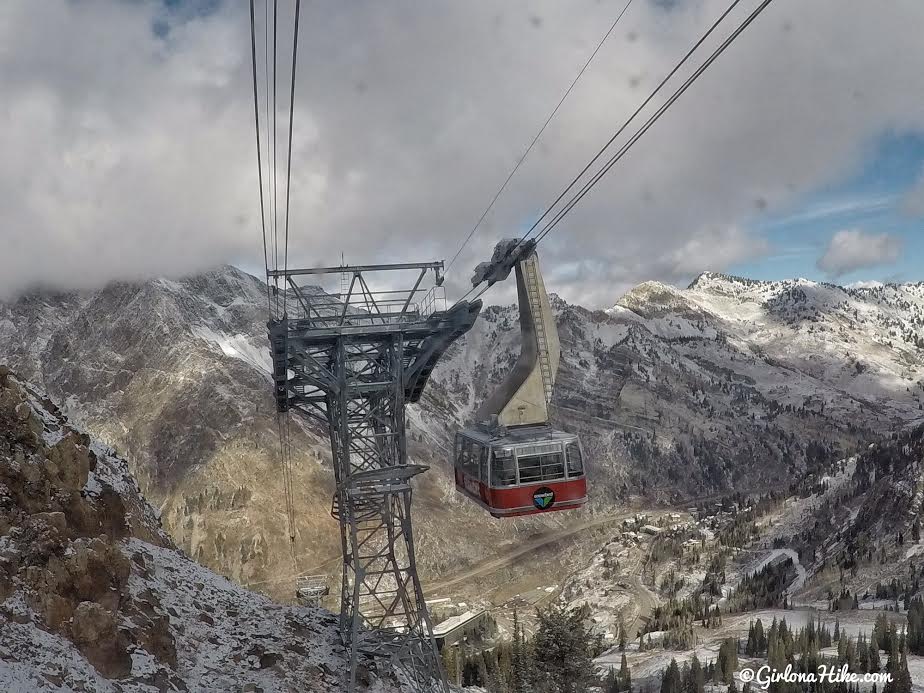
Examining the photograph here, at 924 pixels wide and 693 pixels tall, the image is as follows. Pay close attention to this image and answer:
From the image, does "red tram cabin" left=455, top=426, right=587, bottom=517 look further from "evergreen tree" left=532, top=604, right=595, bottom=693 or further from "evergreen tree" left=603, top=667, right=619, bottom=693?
"evergreen tree" left=603, top=667, right=619, bottom=693

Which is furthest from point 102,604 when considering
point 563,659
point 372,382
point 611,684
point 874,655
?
point 874,655

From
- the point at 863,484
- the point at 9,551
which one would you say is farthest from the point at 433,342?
the point at 863,484

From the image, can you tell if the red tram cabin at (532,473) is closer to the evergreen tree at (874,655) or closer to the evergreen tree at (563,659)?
the evergreen tree at (563,659)

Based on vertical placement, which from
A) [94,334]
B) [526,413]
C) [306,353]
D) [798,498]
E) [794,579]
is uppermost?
[94,334]

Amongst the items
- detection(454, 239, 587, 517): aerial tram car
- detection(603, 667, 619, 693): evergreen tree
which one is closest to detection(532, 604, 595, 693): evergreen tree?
detection(454, 239, 587, 517): aerial tram car

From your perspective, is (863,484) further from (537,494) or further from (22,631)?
(22,631)

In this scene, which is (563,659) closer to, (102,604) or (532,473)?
(532,473)
